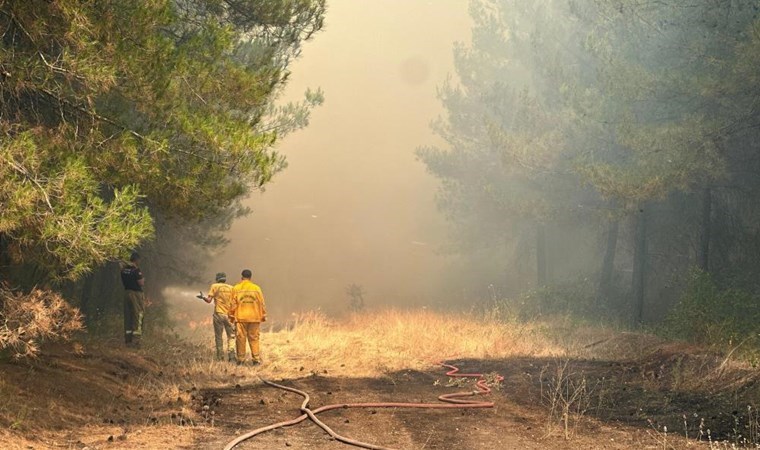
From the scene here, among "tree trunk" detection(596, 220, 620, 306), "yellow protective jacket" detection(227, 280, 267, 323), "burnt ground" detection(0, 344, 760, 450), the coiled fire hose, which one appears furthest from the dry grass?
"tree trunk" detection(596, 220, 620, 306)

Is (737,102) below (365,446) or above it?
above

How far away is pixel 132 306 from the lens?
13.5 meters

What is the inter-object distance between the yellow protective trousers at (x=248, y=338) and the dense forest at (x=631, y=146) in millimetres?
8292

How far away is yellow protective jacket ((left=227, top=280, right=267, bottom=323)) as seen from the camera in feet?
42.3

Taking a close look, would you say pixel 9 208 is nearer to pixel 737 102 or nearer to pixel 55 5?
pixel 55 5

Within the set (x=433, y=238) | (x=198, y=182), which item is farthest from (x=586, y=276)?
(x=433, y=238)

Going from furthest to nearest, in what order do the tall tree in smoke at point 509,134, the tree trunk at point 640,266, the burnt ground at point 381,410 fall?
the tall tree in smoke at point 509,134, the tree trunk at point 640,266, the burnt ground at point 381,410

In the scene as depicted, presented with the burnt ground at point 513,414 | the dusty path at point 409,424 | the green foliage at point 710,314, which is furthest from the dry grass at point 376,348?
the green foliage at point 710,314

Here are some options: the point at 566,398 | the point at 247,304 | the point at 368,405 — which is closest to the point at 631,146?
the point at 566,398

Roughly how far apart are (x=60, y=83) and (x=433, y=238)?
161ft

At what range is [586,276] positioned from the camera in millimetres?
28047

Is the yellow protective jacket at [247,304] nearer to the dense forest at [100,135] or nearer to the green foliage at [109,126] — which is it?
the dense forest at [100,135]

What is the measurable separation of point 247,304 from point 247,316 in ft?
0.73

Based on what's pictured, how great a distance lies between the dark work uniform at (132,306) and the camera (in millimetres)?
13461
